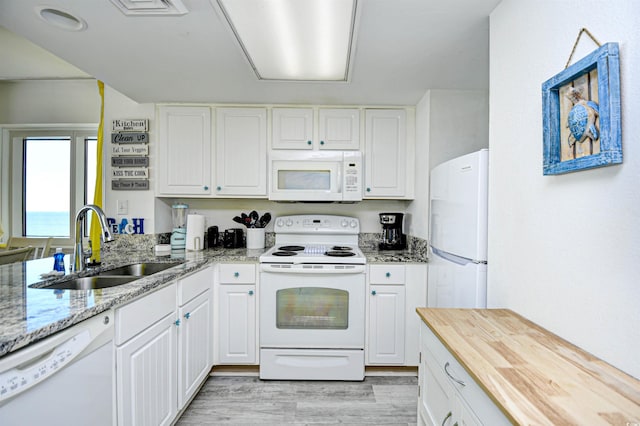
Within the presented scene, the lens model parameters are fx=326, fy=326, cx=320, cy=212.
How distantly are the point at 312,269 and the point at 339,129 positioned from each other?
128cm

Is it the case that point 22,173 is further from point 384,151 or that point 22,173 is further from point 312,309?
point 384,151

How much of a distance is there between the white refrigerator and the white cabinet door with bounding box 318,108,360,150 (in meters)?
0.97

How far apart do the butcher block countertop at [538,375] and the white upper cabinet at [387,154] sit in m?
1.79

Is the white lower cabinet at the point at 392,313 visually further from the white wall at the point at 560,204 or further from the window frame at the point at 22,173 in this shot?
the window frame at the point at 22,173

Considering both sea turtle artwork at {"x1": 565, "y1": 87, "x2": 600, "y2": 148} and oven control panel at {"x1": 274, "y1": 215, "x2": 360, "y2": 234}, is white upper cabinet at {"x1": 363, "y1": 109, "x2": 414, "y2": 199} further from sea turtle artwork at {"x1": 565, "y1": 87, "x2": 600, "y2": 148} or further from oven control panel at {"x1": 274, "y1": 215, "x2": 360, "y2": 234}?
sea turtle artwork at {"x1": 565, "y1": 87, "x2": 600, "y2": 148}

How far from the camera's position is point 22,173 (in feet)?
11.8

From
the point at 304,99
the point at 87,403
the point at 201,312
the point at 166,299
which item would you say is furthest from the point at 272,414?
the point at 304,99

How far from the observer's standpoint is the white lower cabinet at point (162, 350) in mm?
1405

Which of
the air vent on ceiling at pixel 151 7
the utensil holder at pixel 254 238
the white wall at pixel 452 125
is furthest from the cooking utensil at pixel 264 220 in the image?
the air vent on ceiling at pixel 151 7

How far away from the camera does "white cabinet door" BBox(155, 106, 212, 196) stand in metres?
2.91

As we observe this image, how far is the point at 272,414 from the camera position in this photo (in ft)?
6.86

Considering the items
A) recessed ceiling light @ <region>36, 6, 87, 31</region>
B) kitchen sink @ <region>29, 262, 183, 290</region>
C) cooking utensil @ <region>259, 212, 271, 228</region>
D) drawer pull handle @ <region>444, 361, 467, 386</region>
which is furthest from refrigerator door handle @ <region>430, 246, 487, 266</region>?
recessed ceiling light @ <region>36, 6, 87, 31</region>

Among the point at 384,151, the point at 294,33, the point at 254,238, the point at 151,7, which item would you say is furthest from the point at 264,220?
the point at 151,7

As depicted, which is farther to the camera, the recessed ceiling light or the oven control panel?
the oven control panel
